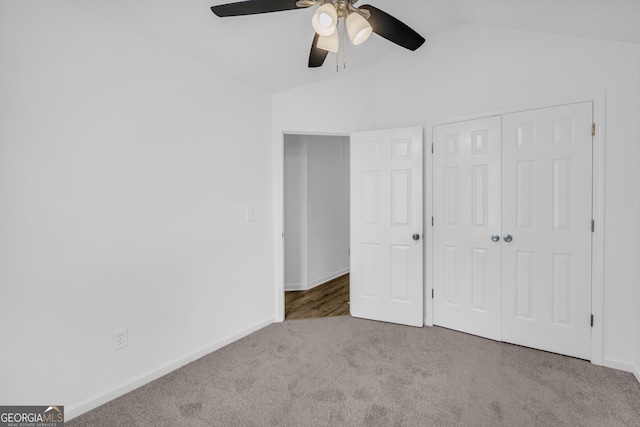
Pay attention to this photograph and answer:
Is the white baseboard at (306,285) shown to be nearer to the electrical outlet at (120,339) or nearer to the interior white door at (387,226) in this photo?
the interior white door at (387,226)

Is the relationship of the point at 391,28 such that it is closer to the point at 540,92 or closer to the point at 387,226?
the point at 540,92

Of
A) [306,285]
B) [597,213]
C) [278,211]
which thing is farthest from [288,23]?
[306,285]

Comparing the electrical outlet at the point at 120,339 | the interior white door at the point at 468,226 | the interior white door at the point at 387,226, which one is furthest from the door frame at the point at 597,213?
the electrical outlet at the point at 120,339

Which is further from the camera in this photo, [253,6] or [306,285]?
[306,285]

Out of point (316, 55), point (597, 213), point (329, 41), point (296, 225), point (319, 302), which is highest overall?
point (316, 55)

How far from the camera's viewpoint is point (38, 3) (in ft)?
5.30

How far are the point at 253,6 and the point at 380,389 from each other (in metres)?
2.29

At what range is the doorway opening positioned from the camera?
4.27 m

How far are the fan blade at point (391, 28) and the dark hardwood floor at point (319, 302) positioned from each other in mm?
2582

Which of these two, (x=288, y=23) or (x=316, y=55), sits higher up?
(x=288, y=23)

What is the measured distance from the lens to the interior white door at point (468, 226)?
2.70 metres

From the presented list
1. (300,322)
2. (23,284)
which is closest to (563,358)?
(300,322)

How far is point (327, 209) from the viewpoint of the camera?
474 centimetres

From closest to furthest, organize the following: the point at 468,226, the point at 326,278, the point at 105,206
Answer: the point at 105,206
the point at 468,226
the point at 326,278
